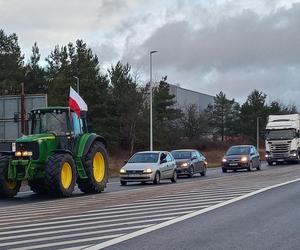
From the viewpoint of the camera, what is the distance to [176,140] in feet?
284

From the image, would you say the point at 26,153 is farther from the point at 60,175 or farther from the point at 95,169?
the point at 95,169

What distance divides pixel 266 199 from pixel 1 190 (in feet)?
27.2

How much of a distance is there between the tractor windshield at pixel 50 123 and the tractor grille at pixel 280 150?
31.8 m

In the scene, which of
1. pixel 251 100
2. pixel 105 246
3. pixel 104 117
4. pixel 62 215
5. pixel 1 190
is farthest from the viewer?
pixel 251 100

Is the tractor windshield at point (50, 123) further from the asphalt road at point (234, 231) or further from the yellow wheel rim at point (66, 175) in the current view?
the asphalt road at point (234, 231)

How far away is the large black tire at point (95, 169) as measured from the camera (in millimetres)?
20500

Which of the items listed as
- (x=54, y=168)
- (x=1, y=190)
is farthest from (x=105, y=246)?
(x=1, y=190)

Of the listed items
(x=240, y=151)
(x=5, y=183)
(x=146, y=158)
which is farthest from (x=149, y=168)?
(x=240, y=151)

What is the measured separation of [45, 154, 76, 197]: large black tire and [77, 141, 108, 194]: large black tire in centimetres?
118

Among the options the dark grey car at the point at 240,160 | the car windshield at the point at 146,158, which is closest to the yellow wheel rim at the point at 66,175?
the car windshield at the point at 146,158

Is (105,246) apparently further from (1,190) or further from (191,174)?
(191,174)

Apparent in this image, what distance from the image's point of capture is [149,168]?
25969mm

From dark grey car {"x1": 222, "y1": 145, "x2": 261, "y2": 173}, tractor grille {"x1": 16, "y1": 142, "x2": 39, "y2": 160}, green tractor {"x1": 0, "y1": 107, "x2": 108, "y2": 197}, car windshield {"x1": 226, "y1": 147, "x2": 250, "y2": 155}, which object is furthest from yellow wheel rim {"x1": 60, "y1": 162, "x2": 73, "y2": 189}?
car windshield {"x1": 226, "y1": 147, "x2": 250, "y2": 155}

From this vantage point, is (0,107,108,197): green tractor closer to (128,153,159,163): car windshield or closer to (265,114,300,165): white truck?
(128,153,159,163): car windshield
